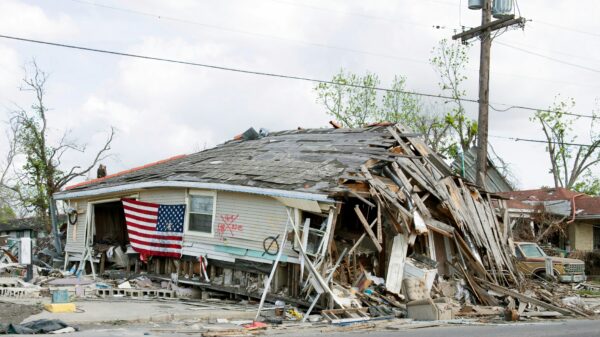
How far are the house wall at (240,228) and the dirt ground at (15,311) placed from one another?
17.2 feet

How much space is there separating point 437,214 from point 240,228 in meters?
5.35

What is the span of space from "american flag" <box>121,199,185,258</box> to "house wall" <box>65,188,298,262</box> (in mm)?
320

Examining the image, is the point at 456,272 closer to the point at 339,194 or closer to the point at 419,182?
the point at 419,182

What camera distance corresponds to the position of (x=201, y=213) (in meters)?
18.3

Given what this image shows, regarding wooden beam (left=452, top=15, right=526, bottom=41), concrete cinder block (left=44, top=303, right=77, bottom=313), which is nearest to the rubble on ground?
concrete cinder block (left=44, top=303, right=77, bottom=313)

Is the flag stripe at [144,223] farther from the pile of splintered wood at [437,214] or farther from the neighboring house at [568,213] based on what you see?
the neighboring house at [568,213]

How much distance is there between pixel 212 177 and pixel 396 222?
4959 millimetres

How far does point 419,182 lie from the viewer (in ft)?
58.6

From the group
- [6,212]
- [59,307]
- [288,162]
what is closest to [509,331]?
[288,162]

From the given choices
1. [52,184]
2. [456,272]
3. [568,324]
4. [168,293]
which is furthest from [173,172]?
[52,184]

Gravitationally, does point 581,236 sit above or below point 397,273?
above

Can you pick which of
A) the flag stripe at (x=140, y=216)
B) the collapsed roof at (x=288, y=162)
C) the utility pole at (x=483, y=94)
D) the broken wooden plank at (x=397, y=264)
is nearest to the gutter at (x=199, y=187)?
the collapsed roof at (x=288, y=162)

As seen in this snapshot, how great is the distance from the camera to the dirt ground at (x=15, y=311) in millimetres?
11766

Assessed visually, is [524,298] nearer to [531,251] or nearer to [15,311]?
[531,251]
